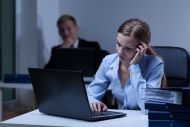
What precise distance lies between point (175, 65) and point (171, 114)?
1.52m

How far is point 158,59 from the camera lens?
2.41m

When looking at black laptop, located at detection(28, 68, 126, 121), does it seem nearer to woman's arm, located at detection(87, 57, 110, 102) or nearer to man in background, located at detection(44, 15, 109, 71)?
woman's arm, located at detection(87, 57, 110, 102)

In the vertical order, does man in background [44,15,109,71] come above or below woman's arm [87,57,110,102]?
above

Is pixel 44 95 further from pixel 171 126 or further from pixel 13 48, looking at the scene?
pixel 13 48

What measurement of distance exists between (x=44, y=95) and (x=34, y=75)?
4.3 inches

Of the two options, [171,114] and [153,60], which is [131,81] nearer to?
[153,60]

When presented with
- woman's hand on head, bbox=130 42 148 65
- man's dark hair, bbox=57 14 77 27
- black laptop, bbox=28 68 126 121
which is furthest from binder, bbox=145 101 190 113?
man's dark hair, bbox=57 14 77 27

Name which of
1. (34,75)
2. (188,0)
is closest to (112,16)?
(188,0)

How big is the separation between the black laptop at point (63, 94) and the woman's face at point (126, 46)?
16.6 inches

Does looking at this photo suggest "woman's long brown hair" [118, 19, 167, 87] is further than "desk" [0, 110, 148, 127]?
Yes

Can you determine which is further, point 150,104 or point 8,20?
point 8,20

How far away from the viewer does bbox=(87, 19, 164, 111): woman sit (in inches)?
92.0

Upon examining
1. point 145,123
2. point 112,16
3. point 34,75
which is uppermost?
point 112,16

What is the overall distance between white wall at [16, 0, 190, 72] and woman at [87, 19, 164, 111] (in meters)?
2.36
